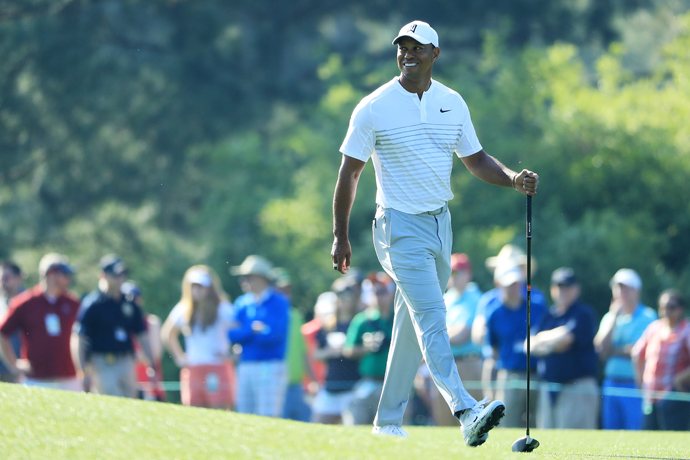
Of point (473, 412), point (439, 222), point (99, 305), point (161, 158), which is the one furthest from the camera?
point (161, 158)

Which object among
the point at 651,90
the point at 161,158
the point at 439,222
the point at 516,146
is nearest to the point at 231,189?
the point at 161,158

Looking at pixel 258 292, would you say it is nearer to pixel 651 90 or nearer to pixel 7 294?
pixel 7 294

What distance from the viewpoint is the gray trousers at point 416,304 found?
504 centimetres

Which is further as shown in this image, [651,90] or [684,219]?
[651,90]

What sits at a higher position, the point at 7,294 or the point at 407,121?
the point at 407,121

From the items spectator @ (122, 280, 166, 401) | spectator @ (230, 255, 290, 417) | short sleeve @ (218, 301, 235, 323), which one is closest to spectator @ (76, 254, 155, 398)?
spectator @ (122, 280, 166, 401)

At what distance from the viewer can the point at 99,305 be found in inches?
388

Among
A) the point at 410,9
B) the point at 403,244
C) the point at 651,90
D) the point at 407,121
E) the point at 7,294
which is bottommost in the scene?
the point at 7,294

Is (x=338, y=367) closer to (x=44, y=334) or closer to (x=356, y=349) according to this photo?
(x=356, y=349)

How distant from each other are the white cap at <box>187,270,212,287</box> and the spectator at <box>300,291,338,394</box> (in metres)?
1.48

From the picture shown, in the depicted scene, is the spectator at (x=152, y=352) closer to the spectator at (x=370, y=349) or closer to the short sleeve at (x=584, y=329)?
the spectator at (x=370, y=349)

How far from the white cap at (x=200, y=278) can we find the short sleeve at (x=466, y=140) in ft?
17.3

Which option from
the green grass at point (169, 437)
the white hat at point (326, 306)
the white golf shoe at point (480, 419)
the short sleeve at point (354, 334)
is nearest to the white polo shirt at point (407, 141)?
the white golf shoe at point (480, 419)

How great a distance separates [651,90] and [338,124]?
7.26 metres
